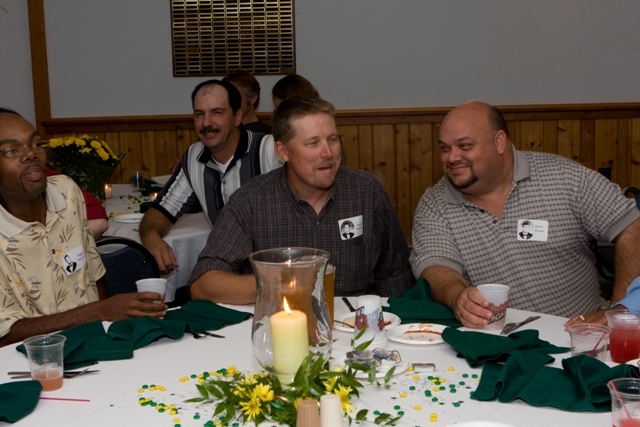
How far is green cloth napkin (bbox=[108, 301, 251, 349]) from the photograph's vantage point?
2047 millimetres

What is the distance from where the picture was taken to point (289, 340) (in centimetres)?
148

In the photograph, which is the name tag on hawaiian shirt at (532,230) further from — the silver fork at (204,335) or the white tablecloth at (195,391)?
the silver fork at (204,335)

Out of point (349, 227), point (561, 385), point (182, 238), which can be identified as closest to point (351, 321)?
point (561, 385)

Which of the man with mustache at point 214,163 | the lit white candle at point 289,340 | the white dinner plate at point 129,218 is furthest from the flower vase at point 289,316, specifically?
the white dinner plate at point 129,218

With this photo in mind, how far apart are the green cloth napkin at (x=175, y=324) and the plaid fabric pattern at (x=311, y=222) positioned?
500 mm

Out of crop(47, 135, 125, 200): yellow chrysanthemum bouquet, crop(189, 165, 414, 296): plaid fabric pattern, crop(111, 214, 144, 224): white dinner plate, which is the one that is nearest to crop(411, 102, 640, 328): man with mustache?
crop(189, 165, 414, 296): plaid fabric pattern

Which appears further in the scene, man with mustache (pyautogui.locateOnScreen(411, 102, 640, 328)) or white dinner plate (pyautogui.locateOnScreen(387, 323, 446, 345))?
man with mustache (pyautogui.locateOnScreen(411, 102, 640, 328))

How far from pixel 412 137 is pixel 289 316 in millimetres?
5464

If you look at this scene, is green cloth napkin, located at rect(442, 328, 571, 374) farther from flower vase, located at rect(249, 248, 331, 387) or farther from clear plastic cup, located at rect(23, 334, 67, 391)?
clear plastic cup, located at rect(23, 334, 67, 391)

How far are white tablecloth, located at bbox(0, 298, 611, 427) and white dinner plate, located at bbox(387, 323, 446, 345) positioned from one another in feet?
0.05

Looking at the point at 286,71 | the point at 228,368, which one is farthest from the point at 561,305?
the point at 286,71

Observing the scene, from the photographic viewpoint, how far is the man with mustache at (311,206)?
9.46 ft

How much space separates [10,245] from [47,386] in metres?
0.88

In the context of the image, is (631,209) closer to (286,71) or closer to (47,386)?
(47,386)
